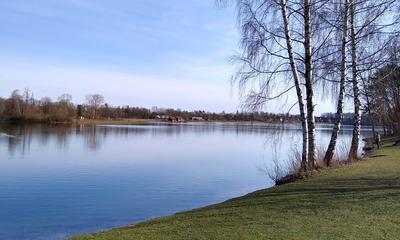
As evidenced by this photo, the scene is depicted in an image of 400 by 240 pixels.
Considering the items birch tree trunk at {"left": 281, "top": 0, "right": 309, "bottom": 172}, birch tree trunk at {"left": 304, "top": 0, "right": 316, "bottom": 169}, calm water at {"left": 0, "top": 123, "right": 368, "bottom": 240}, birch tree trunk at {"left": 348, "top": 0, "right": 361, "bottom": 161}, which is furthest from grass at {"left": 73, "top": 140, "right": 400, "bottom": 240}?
birch tree trunk at {"left": 348, "top": 0, "right": 361, "bottom": 161}

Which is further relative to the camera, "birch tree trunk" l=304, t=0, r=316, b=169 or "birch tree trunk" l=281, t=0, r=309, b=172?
"birch tree trunk" l=304, t=0, r=316, b=169

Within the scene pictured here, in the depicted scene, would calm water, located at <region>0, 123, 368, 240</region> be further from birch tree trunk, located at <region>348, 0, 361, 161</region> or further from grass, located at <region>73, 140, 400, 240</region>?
grass, located at <region>73, 140, 400, 240</region>

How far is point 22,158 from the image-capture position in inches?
1194

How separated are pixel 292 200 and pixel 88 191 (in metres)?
10.5

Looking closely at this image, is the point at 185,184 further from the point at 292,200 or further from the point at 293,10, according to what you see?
the point at 292,200

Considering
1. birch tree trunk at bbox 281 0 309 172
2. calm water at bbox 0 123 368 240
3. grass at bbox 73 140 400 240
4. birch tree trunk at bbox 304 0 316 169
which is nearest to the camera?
grass at bbox 73 140 400 240

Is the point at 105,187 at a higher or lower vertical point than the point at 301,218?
lower

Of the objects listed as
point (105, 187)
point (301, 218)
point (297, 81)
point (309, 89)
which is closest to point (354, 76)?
point (309, 89)

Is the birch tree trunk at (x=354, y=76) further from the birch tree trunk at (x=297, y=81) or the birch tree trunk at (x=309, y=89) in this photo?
the birch tree trunk at (x=297, y=81)

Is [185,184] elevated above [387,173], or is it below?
below

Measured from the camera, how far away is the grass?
7.75 metres

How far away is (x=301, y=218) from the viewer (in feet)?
29.0

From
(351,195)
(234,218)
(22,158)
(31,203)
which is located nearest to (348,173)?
(351,195)

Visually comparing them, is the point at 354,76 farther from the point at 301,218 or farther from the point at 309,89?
the point at 301,218
